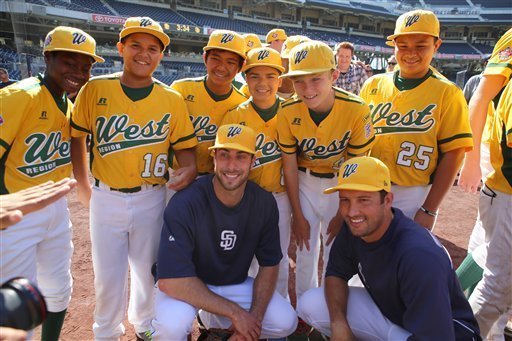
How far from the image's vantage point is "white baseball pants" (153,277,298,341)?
2197mm

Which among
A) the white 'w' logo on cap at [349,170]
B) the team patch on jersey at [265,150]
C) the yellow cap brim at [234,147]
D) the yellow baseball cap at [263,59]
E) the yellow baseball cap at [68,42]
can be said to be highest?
the yellow baseball cap at [68,42]

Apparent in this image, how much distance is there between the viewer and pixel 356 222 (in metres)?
2.04

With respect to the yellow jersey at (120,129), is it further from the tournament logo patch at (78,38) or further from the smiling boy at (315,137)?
the smiling boy at (315,137)

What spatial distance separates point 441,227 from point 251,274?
3270 millimetres

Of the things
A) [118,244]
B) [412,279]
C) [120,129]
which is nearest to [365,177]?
[412,279]

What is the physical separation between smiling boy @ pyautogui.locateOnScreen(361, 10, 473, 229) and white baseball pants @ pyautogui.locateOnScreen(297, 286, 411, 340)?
0.70 metres

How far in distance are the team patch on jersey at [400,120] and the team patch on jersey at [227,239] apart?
126 cm

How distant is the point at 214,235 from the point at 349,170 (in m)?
0.95

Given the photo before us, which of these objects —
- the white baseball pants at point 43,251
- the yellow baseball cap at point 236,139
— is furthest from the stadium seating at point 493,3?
the white baseball pants at point 43,251

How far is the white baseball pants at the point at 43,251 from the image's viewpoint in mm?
2051

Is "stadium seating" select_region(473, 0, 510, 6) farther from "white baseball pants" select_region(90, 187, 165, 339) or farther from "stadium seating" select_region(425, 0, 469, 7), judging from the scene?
"white baseball pants" select_region(90, 187, 165, 339)

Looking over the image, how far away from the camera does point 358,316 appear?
7.51 feet

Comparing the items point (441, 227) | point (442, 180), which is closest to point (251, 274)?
point (442, 180)

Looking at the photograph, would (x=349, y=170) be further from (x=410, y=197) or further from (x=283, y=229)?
(x=283, y=229)
